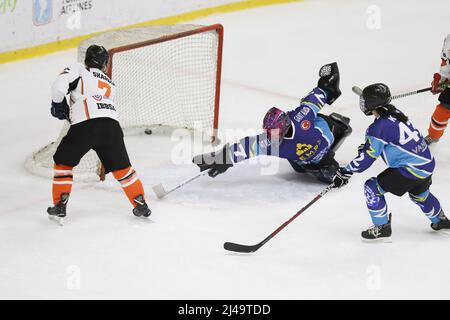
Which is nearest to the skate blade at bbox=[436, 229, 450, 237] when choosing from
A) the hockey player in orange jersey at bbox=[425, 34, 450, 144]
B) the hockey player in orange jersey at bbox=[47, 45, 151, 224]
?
the hockey player in orange jersey at bbox=[425, 34, 450, 144]

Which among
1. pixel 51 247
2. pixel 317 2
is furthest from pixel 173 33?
pixel 317 2

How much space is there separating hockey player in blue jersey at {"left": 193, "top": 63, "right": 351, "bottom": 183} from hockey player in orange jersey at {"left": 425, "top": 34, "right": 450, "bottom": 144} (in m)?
0.81

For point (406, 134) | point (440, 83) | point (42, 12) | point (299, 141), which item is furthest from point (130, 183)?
point (42, 12)

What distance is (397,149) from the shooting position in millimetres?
4301

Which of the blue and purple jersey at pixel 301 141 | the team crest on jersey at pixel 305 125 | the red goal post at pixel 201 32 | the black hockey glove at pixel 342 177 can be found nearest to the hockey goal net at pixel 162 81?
the red goal post at pixel 201 32

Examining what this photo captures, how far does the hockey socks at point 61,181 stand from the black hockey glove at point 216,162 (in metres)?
0.86

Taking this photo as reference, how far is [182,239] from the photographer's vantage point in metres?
4.55

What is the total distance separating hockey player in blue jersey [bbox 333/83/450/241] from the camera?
427 centimetres

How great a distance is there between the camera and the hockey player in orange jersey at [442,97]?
562cm

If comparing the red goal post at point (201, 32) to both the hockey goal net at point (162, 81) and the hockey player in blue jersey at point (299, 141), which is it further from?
the hockey player in blue jersey at point (299, 141)

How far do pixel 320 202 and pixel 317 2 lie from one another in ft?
15.0

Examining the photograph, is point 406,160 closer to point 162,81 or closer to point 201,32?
point 201,32

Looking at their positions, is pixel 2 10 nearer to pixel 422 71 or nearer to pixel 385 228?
pixel 422 71

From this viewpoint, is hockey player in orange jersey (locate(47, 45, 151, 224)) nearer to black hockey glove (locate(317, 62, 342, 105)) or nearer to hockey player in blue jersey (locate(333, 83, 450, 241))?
hockey player in blue jersey (locate(333, 83, 450, 241))
